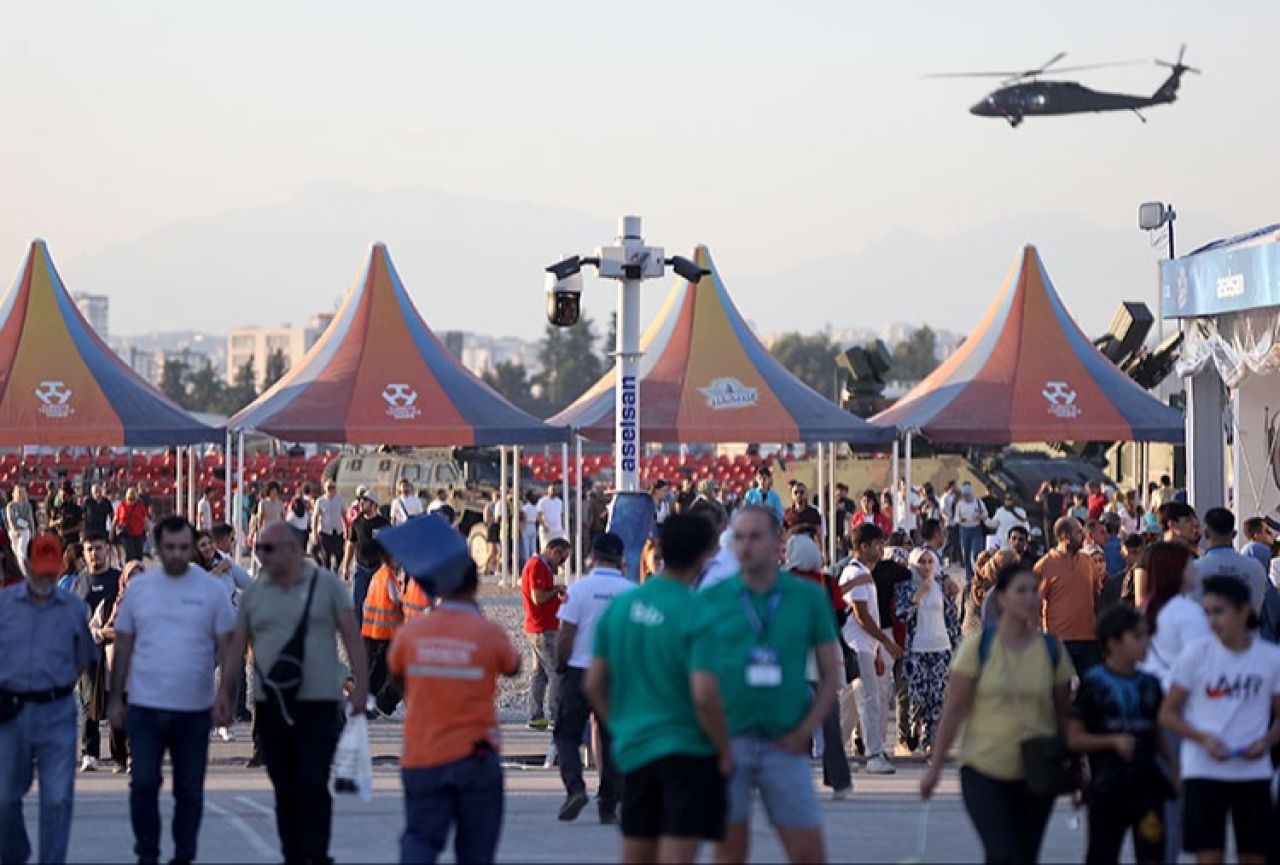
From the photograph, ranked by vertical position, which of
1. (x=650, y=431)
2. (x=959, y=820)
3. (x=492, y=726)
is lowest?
(x=959, y=820)

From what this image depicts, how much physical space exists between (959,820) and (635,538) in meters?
4.18

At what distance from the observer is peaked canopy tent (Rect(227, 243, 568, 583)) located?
27.1m

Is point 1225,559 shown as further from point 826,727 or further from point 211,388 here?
point 211,388

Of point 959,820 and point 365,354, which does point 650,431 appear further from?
point 959,820

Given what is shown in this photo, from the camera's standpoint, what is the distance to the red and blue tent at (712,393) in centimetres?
2773

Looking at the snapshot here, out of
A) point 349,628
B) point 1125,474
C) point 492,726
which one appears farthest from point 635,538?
point 1125,474

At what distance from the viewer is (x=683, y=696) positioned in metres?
7.79

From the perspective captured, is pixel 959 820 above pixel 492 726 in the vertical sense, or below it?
below

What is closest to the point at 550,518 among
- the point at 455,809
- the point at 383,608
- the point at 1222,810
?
the point at 383,608

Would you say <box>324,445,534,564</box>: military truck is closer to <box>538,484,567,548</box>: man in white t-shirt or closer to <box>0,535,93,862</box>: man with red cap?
<box>538,484,567,548</box>: man in white t-shirt

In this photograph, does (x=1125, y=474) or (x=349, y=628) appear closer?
(x=349, y=628)

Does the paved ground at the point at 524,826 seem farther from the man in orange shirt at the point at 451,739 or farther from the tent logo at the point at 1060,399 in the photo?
the tent logo at the point at 1060,399

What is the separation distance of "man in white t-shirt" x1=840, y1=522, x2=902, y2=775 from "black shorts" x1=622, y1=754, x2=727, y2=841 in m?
7.10

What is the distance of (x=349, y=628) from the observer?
33.2 ft
